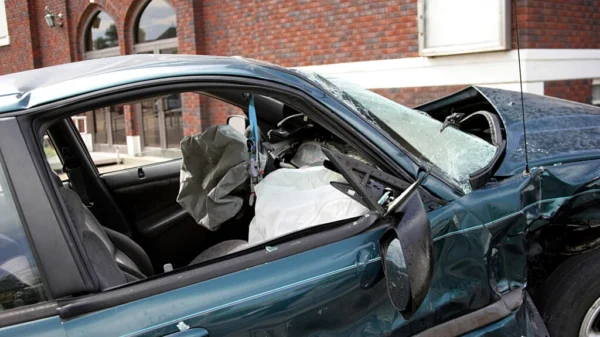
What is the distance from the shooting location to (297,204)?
220 centimetres

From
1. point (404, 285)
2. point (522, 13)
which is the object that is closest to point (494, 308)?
point (404, 285)

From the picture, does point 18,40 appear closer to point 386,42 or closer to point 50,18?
point 50,18

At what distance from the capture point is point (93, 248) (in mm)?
1811

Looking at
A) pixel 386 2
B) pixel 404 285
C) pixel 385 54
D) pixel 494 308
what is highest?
pixel 386 2

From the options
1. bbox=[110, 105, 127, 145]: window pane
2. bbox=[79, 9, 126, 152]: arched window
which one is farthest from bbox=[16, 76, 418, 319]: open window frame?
bbox=[110, 105, 127, 145]: window pane

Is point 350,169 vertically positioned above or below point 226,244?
above

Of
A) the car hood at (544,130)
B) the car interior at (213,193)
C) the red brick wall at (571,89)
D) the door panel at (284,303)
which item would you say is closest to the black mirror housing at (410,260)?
the door panel at (284,303)

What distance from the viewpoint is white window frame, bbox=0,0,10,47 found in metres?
14.8

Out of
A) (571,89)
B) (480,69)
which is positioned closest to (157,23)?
(480,69)

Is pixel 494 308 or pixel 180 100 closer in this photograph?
pixel 494 308

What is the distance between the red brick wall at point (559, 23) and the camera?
22.0 feet

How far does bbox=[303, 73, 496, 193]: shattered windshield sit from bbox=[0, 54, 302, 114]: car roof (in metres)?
0.41

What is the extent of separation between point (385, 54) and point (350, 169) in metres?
6.11

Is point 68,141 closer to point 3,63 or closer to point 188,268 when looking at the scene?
point 188,268
